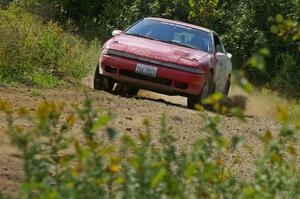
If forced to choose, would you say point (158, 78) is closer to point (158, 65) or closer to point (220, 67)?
point (158, 65)

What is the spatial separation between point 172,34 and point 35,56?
2.22 m

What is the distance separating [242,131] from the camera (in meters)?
10.5

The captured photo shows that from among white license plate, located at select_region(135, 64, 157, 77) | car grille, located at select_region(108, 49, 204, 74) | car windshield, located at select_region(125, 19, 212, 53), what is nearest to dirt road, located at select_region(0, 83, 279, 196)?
white license plate, located at select_region(135, 64, 157, 77)

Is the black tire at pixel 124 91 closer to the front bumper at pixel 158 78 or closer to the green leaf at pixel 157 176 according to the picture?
the front bumper at pixel 158 78

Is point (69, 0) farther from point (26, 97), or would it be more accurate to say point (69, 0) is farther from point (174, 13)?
point (26, 97)

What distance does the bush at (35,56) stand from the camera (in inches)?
466

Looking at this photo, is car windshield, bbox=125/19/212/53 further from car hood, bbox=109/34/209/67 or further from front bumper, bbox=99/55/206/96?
front bumper, bbox=99/55/206/96

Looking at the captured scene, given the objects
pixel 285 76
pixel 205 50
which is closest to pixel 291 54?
pixel 285 76

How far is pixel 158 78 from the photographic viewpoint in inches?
476

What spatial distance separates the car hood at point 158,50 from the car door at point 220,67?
0.74 meters

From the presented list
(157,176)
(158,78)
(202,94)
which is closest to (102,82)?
→ (158,78)

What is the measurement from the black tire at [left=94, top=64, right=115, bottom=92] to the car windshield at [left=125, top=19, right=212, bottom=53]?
0.87 meters

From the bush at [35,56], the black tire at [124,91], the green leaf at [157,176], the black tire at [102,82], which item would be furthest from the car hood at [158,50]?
the green leaf at [157,176]

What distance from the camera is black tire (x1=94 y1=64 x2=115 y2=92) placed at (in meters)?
12.6
